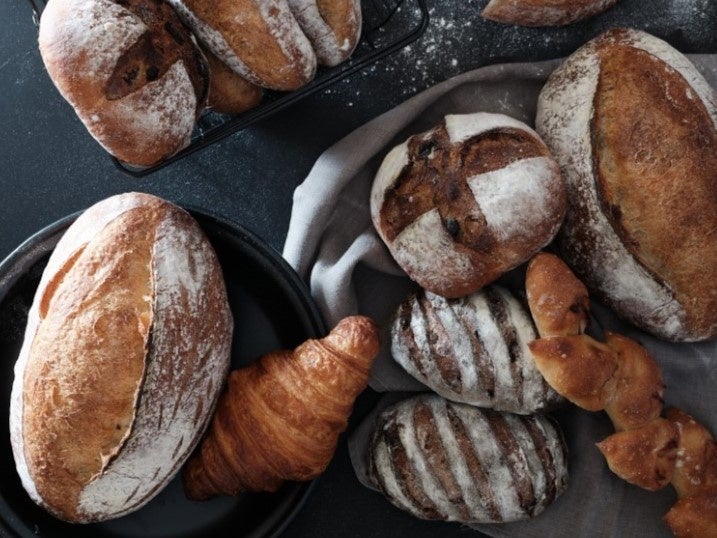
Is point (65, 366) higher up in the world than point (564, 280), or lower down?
higher up

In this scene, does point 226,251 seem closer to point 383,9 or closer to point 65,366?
point 65,366

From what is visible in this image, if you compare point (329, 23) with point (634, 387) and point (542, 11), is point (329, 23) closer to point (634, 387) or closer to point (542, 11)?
point (542, 11)

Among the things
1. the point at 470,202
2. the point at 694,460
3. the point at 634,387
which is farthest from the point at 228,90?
the point at 694,460

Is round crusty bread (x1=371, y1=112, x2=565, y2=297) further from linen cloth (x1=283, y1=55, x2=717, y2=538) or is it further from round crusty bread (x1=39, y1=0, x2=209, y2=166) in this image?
round crusty bread (x1=39, y1=0, x2=209, y2=166)

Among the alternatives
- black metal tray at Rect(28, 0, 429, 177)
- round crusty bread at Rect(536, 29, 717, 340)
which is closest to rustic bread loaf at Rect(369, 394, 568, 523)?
round crusty bread at Rect(536, 29, 717, 340)

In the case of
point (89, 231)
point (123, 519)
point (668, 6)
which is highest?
point (89, 231)

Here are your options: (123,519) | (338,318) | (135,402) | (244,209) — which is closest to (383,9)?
(244,209)

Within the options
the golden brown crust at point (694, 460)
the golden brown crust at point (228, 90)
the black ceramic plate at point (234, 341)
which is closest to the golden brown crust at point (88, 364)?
the black ceramic plate at point (234, 341)
